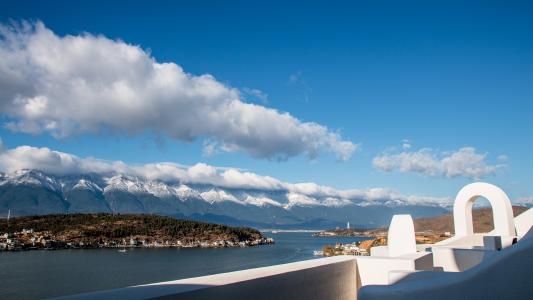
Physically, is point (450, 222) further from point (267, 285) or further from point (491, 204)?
point (267, 285)

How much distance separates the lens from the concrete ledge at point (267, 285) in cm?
363

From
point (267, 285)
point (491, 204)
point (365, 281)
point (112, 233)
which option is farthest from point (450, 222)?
point (267, 285)

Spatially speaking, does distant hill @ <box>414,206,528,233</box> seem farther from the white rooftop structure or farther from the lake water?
the white rooftop structure

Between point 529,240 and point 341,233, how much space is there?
594 ft

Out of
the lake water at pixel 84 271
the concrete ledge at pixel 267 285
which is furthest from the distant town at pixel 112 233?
the concrete ledge at pixel 267 285

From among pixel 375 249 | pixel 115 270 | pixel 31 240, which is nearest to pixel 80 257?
pixel 115 270

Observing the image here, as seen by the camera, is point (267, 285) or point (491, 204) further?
point (491, 204)

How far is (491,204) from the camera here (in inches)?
508

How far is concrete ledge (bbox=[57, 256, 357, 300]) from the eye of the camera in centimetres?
363

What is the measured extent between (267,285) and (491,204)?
10831mm

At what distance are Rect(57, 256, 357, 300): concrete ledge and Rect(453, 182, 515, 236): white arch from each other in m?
8.16

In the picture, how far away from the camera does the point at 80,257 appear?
67.9 m

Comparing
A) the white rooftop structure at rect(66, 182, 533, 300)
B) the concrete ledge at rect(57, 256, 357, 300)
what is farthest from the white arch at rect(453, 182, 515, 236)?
the concrete ledge at rect(57, 256, 357, 300)

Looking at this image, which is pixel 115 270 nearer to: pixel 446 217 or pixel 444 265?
pixel 444 265
